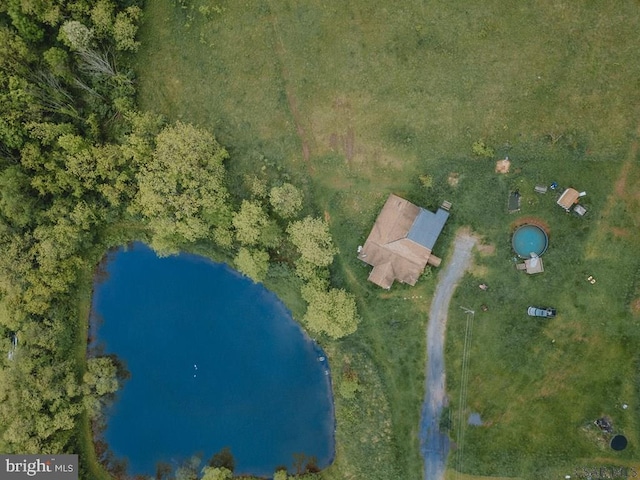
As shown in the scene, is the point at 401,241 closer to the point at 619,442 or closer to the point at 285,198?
the point at 285,198

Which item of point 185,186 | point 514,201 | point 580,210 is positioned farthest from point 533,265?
point 185,186

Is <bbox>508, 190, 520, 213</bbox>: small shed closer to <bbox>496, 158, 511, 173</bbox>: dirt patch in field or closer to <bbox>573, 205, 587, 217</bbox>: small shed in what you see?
<bbox>496, 158, 511, 173</bbox>: dirt patch in field

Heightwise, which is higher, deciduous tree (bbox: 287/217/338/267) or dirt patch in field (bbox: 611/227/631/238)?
deciduous tree (bbox: 287/217/338/267)

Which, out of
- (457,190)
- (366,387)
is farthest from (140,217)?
(457,190)

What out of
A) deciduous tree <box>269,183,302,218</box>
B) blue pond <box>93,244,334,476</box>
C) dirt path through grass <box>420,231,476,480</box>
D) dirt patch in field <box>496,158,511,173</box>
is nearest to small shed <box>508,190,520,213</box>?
dirt patch in field <box>496,158,511,173</box>

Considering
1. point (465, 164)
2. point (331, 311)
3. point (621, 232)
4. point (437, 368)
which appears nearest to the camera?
point (621, 232)

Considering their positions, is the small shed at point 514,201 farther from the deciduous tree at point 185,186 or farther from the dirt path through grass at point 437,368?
the deciduous tree at point 185,186

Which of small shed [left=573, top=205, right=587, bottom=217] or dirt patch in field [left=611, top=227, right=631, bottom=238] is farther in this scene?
dirt patch in field [left=611, top=227, right=631, bottom=238]
